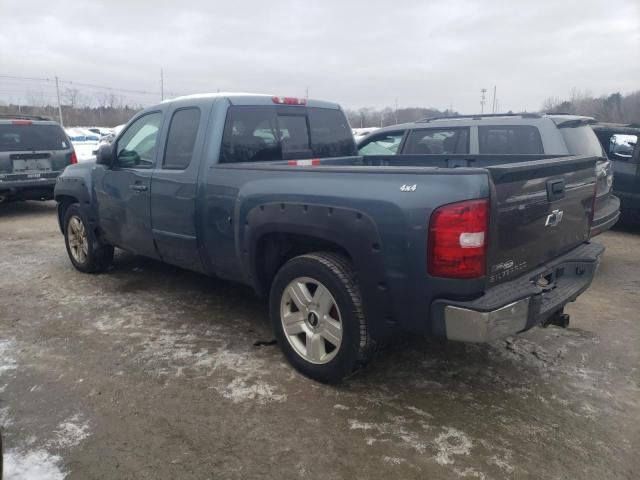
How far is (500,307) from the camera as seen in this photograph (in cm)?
265

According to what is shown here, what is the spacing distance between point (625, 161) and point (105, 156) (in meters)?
7.11

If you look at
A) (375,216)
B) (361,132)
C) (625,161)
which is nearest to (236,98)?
(375,216)

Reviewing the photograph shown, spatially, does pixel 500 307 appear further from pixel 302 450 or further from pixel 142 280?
pixel 142 280

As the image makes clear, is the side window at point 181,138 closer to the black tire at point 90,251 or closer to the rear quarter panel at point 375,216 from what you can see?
the rear quarter panel at point 375,216

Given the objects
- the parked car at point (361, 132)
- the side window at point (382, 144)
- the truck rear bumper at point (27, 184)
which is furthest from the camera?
the truck rear bumper at point (27, 184)

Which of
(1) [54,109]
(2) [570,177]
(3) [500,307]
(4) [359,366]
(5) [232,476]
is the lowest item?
(5) [232,476]

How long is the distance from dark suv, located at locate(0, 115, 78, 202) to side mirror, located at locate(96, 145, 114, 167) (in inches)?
207

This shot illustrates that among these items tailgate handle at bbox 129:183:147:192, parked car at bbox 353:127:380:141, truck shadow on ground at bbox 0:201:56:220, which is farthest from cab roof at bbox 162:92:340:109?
truck shadow on ground at bbox 0:201:56:220

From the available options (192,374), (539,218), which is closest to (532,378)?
(539,218)

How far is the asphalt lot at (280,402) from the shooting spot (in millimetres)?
2641

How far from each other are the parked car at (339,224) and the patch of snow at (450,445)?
582 millimetres

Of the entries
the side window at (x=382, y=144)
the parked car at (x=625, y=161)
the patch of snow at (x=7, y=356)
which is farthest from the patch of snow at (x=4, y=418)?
the parked car at (x=625, y=161)

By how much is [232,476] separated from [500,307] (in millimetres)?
1557

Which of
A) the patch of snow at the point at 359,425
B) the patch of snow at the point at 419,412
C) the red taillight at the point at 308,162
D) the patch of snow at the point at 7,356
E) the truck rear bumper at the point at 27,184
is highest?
the red taillight at the point at 308,162
